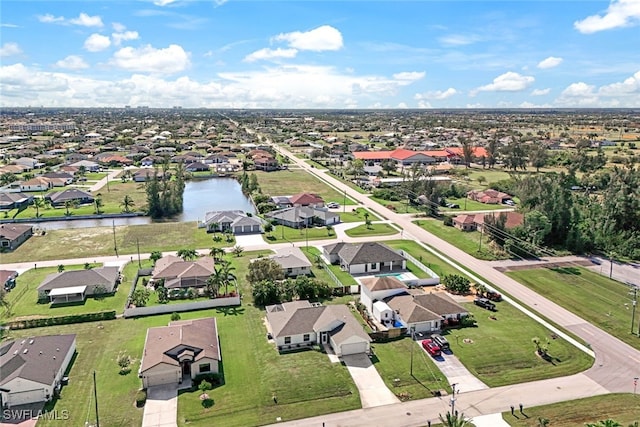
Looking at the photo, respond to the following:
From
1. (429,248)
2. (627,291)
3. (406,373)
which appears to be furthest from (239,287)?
(627,291)

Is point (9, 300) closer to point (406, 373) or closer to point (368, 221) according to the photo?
point (406, 373)

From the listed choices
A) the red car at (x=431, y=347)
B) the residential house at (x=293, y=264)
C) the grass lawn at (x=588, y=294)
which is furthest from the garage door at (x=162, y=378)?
the grass lawn at (x=588, y=294)

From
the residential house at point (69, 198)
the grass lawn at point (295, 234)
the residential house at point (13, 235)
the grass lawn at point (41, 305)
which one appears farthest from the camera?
the residential house at point (69, 198)

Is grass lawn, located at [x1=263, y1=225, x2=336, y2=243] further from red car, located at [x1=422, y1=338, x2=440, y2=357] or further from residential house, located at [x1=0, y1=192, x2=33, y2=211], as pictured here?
residential house, located at [x1=0, y1=192, x2=33, y2=211]

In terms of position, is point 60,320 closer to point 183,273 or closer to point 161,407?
point 183,273

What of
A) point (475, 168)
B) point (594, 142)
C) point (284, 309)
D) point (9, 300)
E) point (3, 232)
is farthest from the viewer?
point (594, 142)

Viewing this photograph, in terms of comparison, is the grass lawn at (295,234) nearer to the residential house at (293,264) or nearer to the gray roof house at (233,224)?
the gray roof house at (233,224)

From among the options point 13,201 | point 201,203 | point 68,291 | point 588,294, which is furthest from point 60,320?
point 13,201
